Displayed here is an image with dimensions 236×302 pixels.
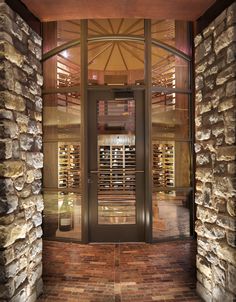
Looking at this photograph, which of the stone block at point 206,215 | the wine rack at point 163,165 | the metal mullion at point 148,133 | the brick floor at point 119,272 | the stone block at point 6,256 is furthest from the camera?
the wine rack at point 163,165

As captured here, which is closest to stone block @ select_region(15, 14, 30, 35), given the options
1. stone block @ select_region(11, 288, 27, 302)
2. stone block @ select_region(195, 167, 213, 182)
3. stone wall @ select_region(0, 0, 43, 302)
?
stone wall @ select_region(0, 0, 43, 302)

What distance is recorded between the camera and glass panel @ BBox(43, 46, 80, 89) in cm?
382

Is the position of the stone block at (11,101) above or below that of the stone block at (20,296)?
above

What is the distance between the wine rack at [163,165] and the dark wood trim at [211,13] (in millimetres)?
1822

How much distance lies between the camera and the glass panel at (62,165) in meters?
3.85

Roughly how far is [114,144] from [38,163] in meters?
1.62

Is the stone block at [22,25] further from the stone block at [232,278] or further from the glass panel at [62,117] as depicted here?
the stone block at [232,278]

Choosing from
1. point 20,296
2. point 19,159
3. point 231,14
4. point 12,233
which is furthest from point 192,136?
point 20,296

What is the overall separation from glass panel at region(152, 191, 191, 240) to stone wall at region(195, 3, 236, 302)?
150cm

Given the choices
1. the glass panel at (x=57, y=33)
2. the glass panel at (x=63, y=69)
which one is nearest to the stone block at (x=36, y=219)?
the glass panel at (x=63, y=69)

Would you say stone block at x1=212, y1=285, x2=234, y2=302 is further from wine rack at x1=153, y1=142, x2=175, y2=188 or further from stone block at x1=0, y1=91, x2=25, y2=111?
stone block at x1=0, y1=91, x2=25, y2=111

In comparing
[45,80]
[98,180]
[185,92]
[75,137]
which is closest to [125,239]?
[98,180]

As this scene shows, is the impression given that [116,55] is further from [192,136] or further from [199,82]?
[199,82]

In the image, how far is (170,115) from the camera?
13.0ft
